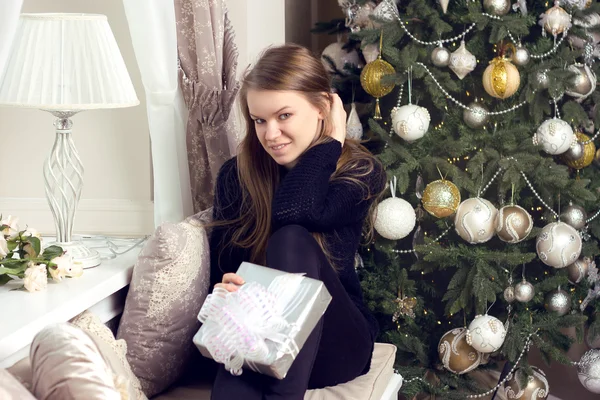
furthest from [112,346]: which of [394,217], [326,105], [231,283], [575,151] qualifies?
[575,151]

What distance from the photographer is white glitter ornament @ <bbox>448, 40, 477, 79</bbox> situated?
2.41 m

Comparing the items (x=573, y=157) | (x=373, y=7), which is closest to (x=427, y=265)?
(x=573, y=157)

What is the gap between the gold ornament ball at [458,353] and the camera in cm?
251

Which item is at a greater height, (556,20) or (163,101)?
(556,20)

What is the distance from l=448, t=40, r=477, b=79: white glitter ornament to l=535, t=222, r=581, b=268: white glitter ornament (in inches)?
22.1

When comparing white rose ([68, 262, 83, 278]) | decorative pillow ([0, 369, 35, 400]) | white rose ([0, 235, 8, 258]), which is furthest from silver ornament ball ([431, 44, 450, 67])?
decorative pillow ([0, 369, 35, 400])

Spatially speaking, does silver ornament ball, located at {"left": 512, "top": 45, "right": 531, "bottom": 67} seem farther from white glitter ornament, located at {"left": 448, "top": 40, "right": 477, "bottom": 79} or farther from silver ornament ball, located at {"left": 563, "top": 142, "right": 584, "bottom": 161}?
silver ornament ball, located at {"left": 563, "top": 142, "right": 584, "bottom": 161}

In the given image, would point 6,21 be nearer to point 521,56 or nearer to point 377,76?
point 377,76

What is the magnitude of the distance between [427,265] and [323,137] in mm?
731

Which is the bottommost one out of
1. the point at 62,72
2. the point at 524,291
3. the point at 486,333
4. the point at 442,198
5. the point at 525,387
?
the point at 525,387

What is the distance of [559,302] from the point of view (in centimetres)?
249

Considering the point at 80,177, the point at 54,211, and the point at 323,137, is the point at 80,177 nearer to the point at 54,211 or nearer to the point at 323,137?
the point at 54,211

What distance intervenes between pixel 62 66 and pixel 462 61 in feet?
4.11

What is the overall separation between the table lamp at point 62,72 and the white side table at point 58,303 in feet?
0.84
